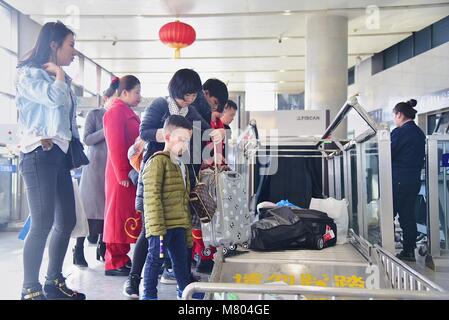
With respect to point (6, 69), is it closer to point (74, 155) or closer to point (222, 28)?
point (222, 28)

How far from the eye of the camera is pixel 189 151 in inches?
Answer: 93.3

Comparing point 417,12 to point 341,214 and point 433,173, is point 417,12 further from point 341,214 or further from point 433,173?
point 341,214

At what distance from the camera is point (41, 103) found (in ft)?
6.66

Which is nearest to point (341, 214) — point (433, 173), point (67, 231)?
point (433, 173)

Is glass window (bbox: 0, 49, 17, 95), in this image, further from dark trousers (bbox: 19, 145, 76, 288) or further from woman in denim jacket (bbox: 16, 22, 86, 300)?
dark trousers (bbox: 19, 145, 76, 288)

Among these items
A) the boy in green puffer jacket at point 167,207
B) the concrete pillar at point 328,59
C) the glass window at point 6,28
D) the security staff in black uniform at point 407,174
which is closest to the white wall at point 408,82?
the concrete pillar at point 328,59

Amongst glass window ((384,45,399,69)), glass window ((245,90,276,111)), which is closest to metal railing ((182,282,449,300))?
glass window ((384,45,399,69))

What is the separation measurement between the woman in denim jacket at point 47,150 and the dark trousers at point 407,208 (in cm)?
263

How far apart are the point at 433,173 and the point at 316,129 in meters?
1.34

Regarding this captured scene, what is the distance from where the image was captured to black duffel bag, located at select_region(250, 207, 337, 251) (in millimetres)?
2271

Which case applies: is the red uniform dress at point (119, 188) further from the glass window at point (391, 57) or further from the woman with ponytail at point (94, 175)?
the glass window at point (391, 57)

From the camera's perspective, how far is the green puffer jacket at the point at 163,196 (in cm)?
188

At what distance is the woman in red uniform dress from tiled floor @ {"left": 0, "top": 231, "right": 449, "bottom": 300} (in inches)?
6.4
